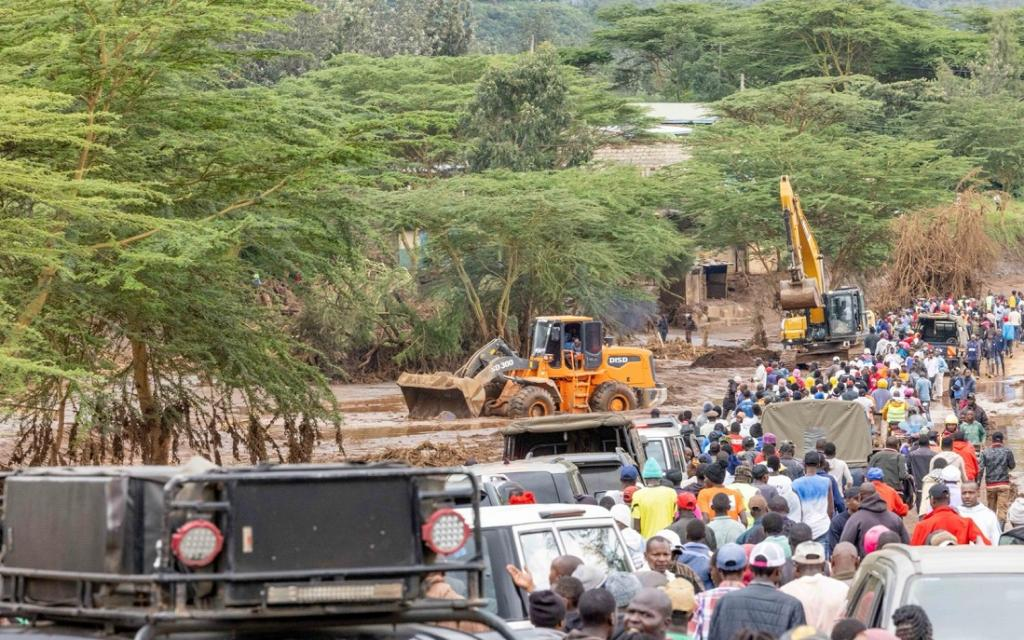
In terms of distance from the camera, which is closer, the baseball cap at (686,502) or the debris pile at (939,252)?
the baseball cap at (686,502)

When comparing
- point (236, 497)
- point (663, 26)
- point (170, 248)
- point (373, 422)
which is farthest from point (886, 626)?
point (663, 26)

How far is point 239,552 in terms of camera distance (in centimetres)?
453

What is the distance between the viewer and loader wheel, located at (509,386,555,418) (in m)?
36.0

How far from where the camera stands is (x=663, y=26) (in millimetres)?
97312

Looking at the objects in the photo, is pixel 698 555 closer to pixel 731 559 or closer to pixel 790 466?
pixel 731 559

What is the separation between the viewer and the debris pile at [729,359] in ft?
173

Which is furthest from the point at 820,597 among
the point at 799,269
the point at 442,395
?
the point at 799,269

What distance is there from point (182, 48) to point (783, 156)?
145ft

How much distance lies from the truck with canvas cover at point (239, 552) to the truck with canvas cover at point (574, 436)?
42.6 ft

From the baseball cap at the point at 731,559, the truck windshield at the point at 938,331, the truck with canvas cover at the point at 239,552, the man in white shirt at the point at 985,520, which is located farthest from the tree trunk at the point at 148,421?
the truck windshield at the point at 938,331

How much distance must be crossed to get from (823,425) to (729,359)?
1283 inches

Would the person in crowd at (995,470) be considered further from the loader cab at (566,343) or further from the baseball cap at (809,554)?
the loader cab at (566,343)

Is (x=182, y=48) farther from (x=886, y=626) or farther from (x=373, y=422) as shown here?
(x=373, y=422)

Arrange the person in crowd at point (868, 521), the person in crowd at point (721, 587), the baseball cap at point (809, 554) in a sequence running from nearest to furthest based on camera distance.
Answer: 1. the person in crowd at point (721, 587)
2. the baseball cap at point (809, 554)
3. the person in crowd at point (868, 521)
